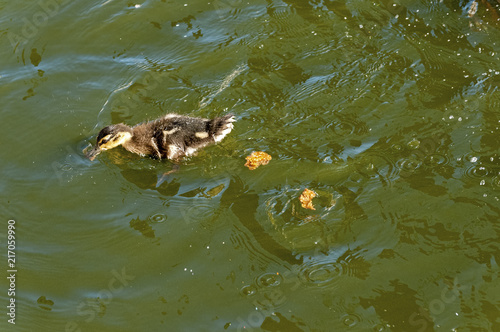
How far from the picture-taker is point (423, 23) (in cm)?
611

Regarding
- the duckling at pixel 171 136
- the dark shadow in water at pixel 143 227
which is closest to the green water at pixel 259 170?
the dark shadow in water at pixel 143 227

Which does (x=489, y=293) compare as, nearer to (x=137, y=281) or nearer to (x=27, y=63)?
(x=137, y=281)

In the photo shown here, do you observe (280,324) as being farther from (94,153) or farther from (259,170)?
(94,153)

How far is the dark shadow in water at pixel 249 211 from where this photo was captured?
4.22 metres

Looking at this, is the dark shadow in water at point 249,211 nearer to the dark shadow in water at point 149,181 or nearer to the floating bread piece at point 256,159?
the floating bread piece at point 256,159

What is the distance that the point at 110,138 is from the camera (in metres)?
4.85

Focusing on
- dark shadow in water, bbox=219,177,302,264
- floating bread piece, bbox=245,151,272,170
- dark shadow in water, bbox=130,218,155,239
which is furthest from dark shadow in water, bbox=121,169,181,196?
floating bread piece, bbox=245,151,272,170

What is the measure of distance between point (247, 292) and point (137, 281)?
0.79 m

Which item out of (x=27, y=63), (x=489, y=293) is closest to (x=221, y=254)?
(x=489, y=293)

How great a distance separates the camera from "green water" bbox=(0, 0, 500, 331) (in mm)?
3971

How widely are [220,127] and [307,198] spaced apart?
99cm

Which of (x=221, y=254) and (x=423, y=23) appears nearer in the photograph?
(x=221, y=254)

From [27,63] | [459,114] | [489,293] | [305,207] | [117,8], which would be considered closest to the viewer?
[489,293]

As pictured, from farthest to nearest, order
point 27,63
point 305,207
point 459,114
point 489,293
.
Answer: point 27,63, point 459,114, point 305,207, point 489,293
